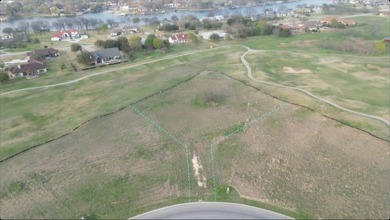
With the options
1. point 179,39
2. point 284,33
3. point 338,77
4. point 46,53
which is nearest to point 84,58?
point 46,53

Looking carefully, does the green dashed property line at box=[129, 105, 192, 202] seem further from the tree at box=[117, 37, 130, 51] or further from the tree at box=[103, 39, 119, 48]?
the tree at box=[103, 39, 119, 48]

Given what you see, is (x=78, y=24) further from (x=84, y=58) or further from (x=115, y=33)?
(x=84, y=58)

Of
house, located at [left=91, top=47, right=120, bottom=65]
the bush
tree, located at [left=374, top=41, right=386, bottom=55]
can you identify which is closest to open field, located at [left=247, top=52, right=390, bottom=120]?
tree, located at [left=374, top=41, right=386, bottom=55]

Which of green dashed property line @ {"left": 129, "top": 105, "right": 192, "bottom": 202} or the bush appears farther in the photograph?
the bush

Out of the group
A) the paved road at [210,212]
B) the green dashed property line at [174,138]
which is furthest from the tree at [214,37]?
the paved road at [210,212]

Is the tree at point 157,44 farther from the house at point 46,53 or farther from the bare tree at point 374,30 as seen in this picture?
the bare tree at point 374,30

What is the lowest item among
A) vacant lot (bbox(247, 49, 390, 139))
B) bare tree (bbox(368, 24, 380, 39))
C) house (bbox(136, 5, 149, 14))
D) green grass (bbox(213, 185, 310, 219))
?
green grass (bbox(213, 185, 310, 219))
